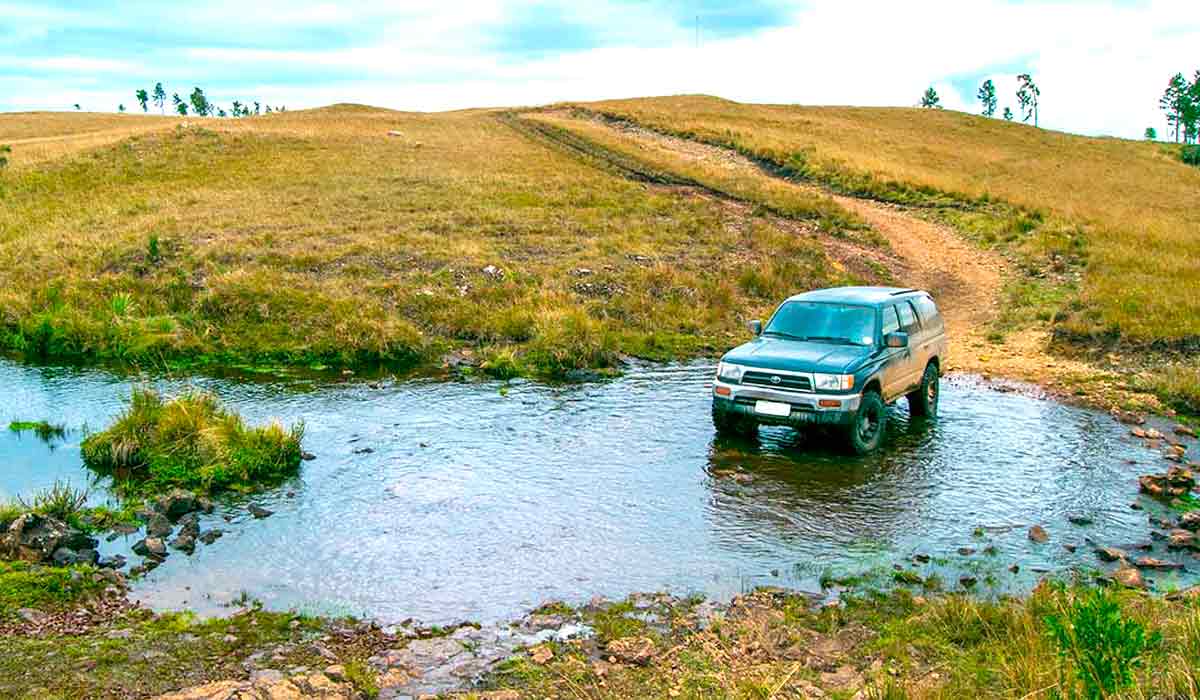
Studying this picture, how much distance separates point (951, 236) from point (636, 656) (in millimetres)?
31140

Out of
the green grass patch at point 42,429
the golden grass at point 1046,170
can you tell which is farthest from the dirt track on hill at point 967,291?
the green grass patch at point 42,429

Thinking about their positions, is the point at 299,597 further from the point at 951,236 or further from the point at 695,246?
the point at 951,236

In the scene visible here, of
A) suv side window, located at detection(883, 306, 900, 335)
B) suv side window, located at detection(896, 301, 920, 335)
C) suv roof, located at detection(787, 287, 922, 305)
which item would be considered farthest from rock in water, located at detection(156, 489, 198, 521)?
suv side window, located at detection(896, 301, 920, 335)

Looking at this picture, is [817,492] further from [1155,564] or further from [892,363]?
[1155,564]

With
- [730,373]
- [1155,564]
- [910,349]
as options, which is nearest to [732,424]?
[730,373]

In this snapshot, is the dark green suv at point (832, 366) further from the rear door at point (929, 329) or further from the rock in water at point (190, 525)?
the rock in water at point (190, 525)

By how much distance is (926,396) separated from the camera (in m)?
15.9

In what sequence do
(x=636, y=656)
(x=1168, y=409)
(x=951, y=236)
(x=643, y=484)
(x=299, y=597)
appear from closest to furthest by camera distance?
(x=636, y=656) → (x=299, y=597) → (x=643, y=484) → (x=1168, y=409) → (x=951, y=236)

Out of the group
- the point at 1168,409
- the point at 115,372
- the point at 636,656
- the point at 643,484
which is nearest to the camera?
the point at 636,656

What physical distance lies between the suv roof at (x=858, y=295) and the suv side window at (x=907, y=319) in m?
0.20

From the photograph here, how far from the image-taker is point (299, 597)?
9.12 metres

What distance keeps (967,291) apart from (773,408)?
16.8 metres

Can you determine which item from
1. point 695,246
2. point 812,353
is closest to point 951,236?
point 695,246

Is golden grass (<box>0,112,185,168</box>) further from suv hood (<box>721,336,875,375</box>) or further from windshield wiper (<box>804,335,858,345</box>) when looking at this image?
windshield wiper (<box>804,335,858,345</box>)
